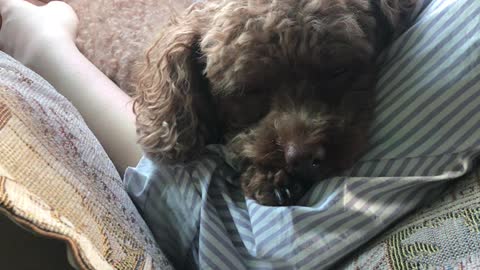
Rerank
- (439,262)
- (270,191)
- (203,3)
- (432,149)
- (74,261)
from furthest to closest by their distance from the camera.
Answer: (203,3)
(270,191)
(432,149)
(439,262)
(74,261)

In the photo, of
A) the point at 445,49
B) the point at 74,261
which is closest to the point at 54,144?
the point at 74,261

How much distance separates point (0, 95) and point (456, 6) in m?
0.84

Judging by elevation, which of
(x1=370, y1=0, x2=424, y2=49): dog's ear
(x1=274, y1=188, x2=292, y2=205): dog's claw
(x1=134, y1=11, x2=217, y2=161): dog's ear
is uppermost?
(x1=370, y1=0, x2=424, y2=49): dog's ear

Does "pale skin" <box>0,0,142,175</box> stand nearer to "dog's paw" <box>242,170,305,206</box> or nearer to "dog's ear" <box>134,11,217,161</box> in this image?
"dog's ear" <box>134,11,217,161</box>

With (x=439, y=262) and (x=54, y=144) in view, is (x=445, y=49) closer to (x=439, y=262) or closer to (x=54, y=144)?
(x=439, y=262)

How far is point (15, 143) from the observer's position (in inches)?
33.3

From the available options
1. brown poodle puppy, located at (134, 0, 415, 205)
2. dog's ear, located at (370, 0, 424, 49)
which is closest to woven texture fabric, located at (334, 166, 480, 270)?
brown poodle puppy, located at (134, 0, 415, 205)

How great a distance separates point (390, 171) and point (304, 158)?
166 mm

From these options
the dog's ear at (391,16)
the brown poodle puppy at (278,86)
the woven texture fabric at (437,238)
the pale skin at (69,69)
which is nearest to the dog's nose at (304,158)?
the brown poodle puppy at (278,86)

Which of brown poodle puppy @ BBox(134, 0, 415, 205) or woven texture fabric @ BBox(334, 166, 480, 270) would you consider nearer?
woven texture fabric @ BBox(334, 166, 480, 270)

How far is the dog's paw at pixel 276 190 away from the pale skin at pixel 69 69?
1.44 feet

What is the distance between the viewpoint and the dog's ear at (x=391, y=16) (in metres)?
1.17

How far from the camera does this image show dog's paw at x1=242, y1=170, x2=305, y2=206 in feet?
3.65

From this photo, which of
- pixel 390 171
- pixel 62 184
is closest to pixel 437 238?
pixel 390 171
